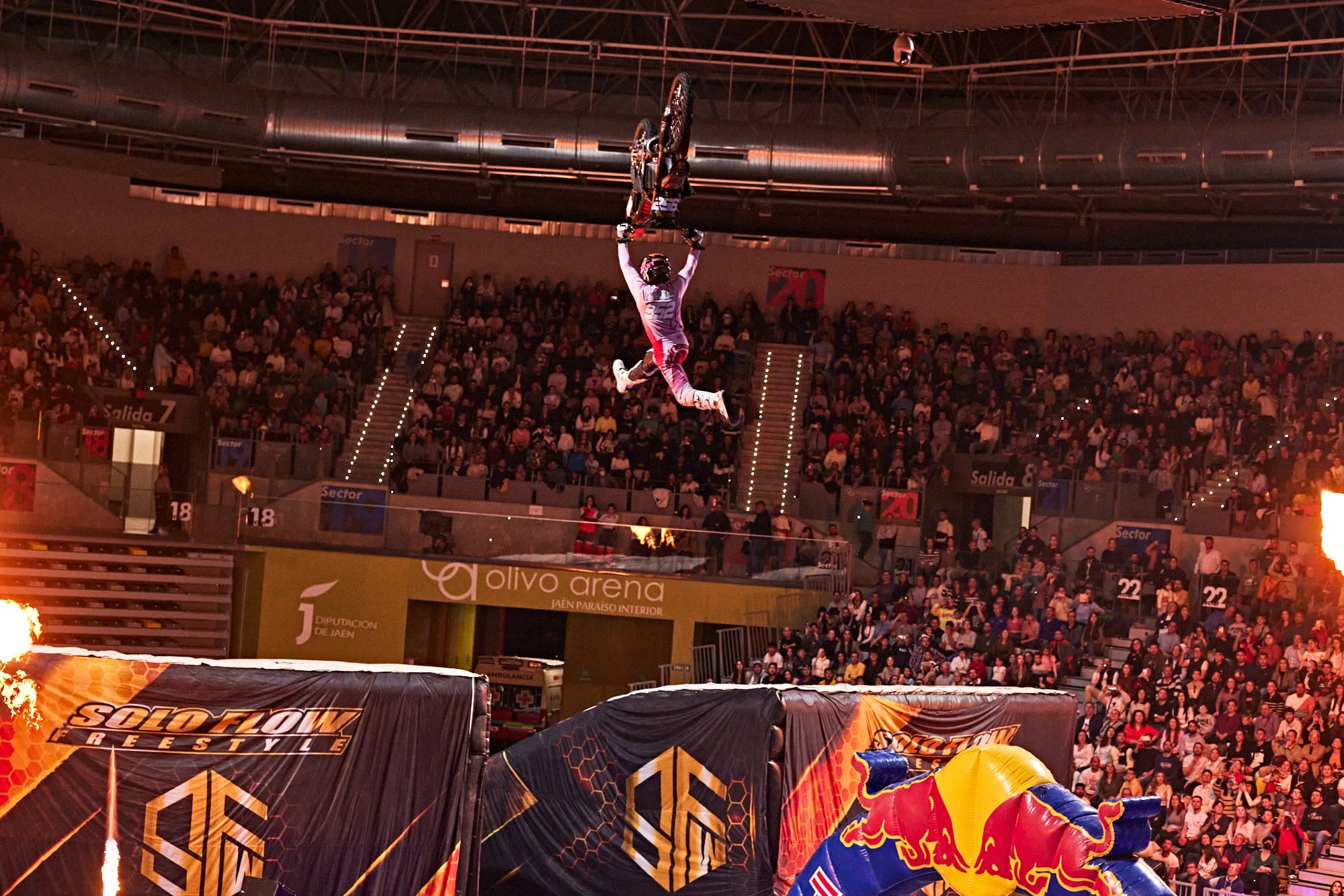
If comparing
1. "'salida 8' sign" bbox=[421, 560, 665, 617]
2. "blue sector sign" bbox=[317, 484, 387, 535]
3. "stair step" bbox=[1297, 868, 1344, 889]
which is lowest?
"stair step" bbox=[1297, 868, 1344, 889]

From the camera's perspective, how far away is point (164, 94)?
24.3 meters

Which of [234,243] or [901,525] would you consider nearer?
[901,525]

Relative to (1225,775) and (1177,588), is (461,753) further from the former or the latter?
(1177,588)

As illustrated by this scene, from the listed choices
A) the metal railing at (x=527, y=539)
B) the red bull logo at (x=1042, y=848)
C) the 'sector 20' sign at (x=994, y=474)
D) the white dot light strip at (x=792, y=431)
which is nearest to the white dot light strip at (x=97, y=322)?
the metal railing at (x=527, y=539)

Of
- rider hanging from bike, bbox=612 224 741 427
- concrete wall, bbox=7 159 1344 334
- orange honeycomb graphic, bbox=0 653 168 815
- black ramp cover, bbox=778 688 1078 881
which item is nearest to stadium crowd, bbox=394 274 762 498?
concrete wall, bbox=7 159 1344 334

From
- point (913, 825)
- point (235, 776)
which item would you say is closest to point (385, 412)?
point (235, 776)

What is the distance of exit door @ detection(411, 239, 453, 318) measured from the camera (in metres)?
32.0

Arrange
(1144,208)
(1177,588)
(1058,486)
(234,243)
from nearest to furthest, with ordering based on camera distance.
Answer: (1177,588) < (1058,486) < (1144,208) < (234,243)

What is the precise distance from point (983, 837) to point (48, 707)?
25.1ft

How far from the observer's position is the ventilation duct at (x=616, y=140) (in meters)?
23.1

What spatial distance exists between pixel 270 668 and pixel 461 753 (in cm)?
176

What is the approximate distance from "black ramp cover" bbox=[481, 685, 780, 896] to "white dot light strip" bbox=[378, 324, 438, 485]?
1317cm

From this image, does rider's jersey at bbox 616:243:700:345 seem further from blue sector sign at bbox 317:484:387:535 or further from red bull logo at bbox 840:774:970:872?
blue sector sign at bbox 317:484:387:535

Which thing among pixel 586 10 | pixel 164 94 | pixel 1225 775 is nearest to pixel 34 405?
pixel 164 94
